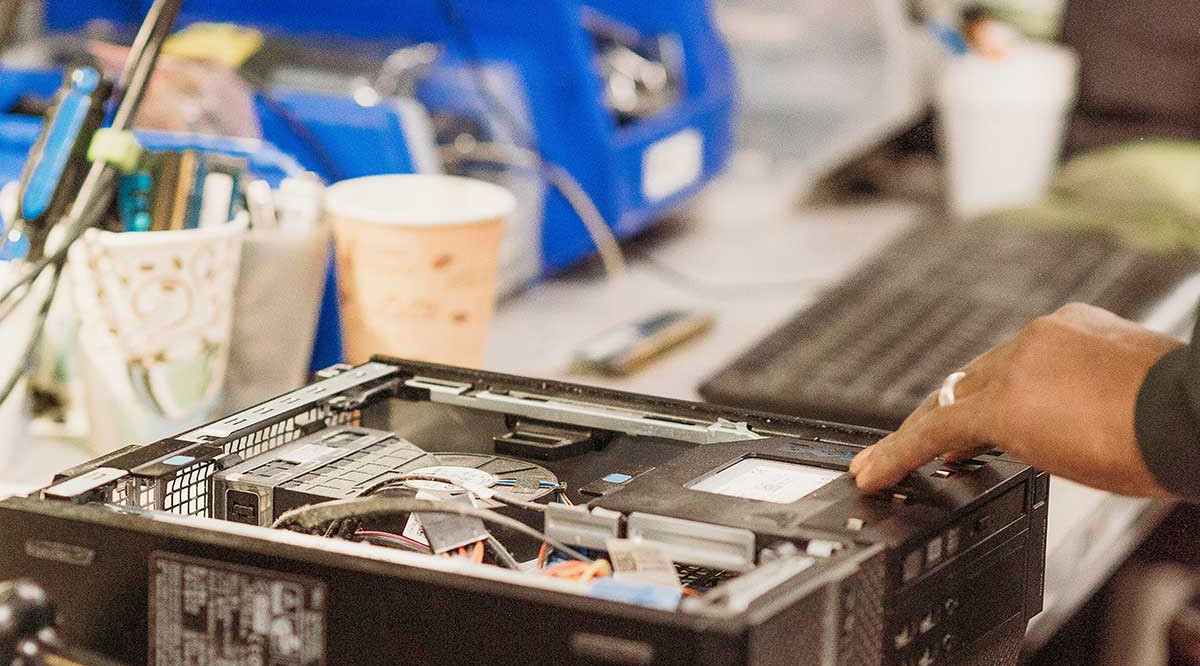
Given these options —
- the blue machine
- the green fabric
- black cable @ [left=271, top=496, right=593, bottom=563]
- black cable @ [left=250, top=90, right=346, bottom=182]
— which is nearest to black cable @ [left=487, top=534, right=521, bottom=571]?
black cable @ [left=271, top=496, right=593, bottom=563]

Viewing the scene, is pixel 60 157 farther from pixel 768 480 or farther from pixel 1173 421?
pixel 1173 421

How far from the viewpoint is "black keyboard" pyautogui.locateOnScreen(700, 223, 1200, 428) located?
1180mm

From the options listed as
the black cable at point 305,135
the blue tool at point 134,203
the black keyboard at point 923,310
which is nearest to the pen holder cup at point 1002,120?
the black keyboard at point 923,310

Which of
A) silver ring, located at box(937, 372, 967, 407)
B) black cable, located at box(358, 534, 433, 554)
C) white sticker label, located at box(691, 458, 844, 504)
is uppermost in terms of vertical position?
silver ring, located at box(937, 372, 967, 407)

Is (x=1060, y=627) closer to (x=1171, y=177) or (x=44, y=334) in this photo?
(x=1171, y=177)

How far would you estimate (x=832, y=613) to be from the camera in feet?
1.78

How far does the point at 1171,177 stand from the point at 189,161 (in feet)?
3.93

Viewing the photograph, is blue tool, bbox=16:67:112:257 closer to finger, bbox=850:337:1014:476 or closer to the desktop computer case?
the desktop computer case

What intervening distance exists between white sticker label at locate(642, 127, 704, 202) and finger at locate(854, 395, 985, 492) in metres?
0.91

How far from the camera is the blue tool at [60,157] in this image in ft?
3.06

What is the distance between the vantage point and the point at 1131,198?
1743 mm

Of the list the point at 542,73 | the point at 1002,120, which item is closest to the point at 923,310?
the point at 542,73

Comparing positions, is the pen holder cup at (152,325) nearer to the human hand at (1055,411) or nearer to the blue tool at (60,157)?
the blue tool at (60,157)

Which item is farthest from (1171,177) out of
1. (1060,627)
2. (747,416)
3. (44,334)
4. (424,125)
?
(44,334)
